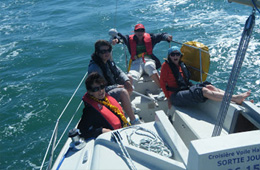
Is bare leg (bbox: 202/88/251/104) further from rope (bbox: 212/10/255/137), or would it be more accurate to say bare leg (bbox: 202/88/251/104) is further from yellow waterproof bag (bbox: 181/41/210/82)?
rope (bbox: 212/10/255/137)

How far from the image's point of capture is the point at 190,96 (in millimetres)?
3223

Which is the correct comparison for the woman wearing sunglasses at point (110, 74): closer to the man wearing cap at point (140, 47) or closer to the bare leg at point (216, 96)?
the man wearing cap at point (140, 47)

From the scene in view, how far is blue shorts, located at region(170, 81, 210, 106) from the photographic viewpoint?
314 cm

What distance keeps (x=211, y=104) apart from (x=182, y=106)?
43cm

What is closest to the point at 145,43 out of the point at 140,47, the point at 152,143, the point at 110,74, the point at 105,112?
the point at 140,47

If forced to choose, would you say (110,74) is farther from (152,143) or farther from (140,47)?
(152,143)

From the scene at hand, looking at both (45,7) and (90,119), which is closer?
(90,119)

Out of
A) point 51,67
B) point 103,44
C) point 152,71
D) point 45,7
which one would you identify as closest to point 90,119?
point 103,44

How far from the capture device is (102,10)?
13.8m

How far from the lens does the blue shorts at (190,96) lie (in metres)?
3.14

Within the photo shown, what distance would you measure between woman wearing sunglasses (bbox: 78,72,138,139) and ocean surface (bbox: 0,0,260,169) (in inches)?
68.4

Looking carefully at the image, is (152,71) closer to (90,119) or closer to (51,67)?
(90,119)

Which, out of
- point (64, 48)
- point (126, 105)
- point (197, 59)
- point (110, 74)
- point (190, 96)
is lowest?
point (64, 48)

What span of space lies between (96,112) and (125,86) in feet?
3.98
